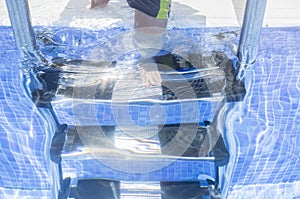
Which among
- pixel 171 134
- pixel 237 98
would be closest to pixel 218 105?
pixel 237 98

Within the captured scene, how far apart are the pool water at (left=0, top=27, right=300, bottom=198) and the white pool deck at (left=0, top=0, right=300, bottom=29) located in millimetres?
131

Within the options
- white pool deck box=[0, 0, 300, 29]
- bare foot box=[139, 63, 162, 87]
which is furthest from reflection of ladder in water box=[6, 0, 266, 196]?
white pool deck box=[0, 0, 300, 29]

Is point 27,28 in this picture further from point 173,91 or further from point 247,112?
point 247,112

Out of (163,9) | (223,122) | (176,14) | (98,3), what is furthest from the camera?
(98,3)

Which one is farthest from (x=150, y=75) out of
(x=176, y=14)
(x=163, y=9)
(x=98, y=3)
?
(x=98, y=3)

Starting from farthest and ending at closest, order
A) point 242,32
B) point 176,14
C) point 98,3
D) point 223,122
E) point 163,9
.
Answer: point 98,3 → point 176,14 → point 163,9 → point 223,122 → point 242,32

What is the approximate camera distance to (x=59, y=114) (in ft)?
6.43

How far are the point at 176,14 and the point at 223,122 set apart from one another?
1.87m

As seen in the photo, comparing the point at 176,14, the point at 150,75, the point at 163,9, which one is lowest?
the point at 176,14

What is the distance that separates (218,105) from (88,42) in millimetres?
1634

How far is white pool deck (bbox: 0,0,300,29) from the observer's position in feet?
9.70

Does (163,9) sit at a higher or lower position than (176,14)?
higher

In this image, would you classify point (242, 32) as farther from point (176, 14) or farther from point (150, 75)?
point (176, 14)

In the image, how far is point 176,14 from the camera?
3096 mm
